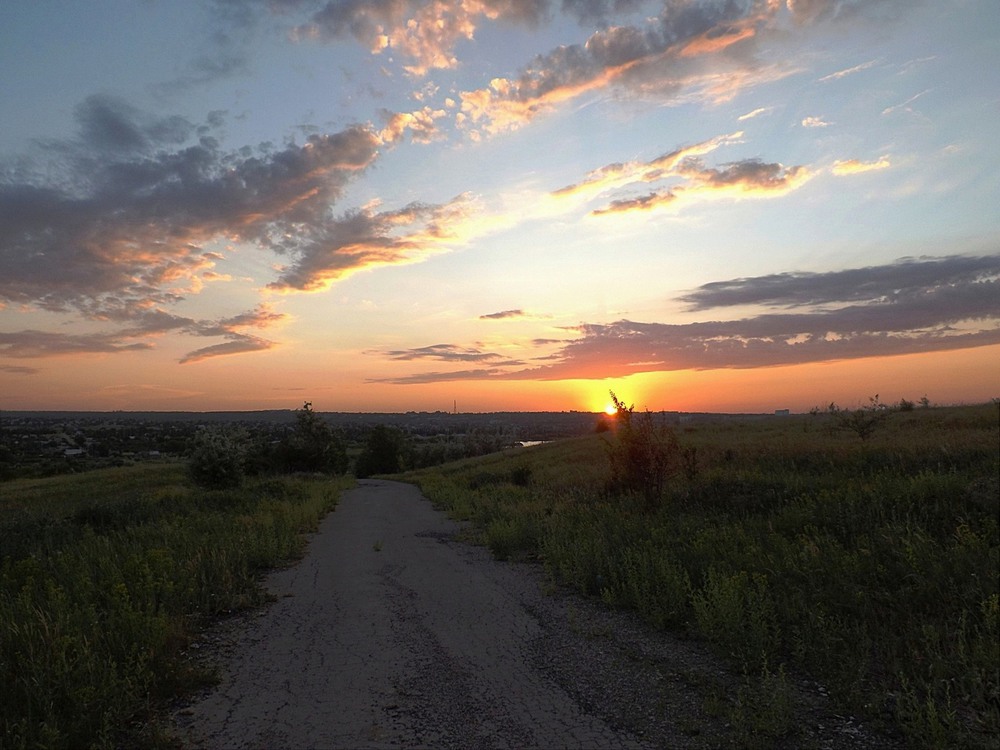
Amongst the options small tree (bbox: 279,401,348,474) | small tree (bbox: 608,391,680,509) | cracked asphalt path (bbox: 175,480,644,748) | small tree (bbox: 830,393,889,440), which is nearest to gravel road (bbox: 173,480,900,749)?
cracked asphalt path (bbox: 175,480,644,748)

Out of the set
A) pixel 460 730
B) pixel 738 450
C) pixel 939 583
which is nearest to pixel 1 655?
pixel 460 730

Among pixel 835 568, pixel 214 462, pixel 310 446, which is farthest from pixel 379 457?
pixel 835 568

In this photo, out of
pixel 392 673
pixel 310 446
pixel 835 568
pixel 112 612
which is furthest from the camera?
pixel 310 446

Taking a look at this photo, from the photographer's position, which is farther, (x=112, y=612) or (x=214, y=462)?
(x=214, y=462)

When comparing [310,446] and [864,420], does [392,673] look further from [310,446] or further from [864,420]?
[310,446]

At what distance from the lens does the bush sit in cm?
2811

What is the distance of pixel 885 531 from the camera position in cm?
836

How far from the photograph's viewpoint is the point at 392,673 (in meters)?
5.55

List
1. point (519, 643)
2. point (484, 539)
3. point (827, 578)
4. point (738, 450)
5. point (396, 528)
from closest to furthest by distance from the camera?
point (519, 643)
point (827, 578)
point (484, 539)
point (396, 528)
point (738, 450)

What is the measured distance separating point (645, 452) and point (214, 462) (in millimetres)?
21727

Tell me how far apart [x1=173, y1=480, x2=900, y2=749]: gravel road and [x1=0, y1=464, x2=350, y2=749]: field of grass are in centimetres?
45

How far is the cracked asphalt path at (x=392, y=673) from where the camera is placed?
4.41 metres

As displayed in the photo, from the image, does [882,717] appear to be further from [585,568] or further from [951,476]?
[951,476]

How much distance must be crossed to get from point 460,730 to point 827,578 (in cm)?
483
